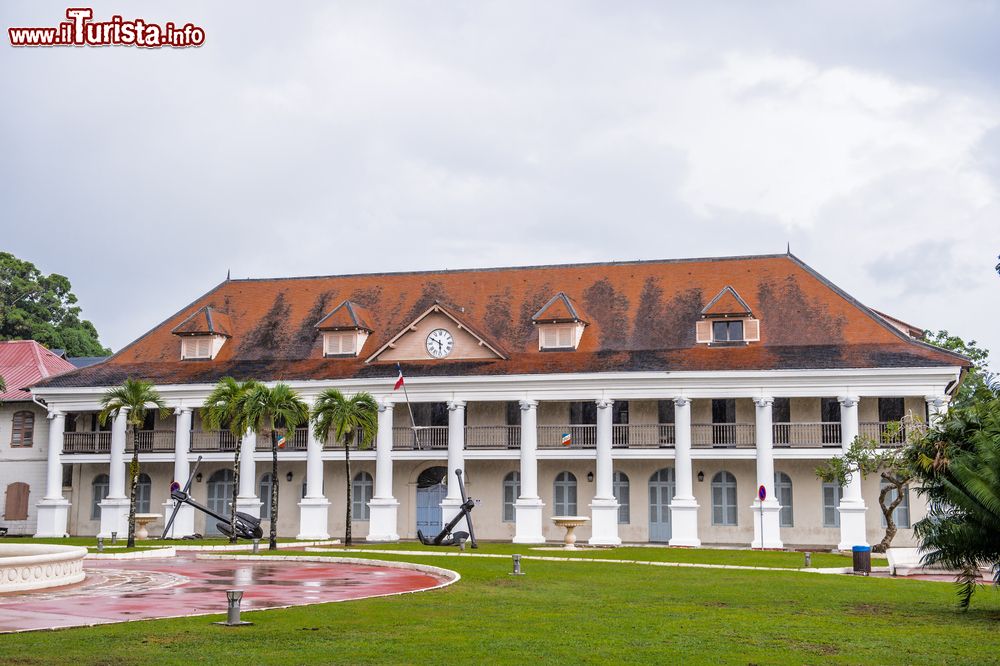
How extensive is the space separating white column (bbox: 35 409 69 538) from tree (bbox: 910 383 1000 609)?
36.2 meters

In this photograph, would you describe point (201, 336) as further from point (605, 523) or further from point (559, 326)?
point (605, 523)

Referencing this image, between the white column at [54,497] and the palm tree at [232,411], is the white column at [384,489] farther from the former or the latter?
the white column at [54,497]

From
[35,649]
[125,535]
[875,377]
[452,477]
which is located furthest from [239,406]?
[35,649]

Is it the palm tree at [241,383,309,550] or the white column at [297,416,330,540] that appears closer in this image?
the palm tree at [241,383,309,550]

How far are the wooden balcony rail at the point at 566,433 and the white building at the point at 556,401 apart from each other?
94 millimetres

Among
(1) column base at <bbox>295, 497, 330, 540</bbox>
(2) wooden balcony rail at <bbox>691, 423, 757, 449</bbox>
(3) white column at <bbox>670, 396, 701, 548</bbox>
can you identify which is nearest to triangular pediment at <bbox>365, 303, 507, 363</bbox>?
(1) column base at <bbox>295, 497, 330, 540</bbox>

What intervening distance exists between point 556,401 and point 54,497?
20310 mm

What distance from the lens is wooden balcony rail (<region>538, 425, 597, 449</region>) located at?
141 ft

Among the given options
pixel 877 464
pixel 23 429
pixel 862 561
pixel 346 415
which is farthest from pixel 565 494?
pixel 23 429

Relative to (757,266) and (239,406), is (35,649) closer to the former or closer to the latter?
(239,406)

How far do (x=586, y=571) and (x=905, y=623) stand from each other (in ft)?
36.6

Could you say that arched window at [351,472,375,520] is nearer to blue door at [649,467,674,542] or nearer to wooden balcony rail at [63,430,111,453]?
wooden balcony rail at [63,430,111,453]

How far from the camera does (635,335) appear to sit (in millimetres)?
44219

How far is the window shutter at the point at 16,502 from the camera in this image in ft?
159
